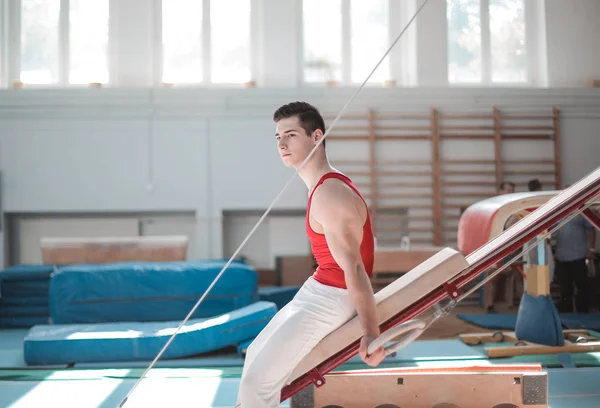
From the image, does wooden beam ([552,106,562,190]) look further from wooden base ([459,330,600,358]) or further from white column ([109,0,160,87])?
white column ([109,0,160,87])

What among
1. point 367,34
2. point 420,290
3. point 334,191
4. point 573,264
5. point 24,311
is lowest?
point 24,311

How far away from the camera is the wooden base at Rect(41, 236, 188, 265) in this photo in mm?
6797

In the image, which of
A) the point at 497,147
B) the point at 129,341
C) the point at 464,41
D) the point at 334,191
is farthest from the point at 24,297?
the point at 464,41

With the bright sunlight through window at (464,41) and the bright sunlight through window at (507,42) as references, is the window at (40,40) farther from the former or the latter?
the bright sunlight through window at (507,42)

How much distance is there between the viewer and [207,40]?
906 cm

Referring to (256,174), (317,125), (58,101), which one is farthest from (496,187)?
(317,125)

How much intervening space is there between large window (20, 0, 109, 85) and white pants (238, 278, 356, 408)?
25.7 ft

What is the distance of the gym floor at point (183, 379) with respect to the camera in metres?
3.55

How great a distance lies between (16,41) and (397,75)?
19.1ft

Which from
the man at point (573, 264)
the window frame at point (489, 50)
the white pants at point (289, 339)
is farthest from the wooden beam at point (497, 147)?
the white pants at point (289, 339)

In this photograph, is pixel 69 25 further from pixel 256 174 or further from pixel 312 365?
pixel 312 365

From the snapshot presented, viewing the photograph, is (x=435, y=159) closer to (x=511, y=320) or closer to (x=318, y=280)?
(x=511, y=320)

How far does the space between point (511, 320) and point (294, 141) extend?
5.04m

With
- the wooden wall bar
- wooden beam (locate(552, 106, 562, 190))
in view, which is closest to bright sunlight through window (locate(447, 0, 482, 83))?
the wooden wall bar
